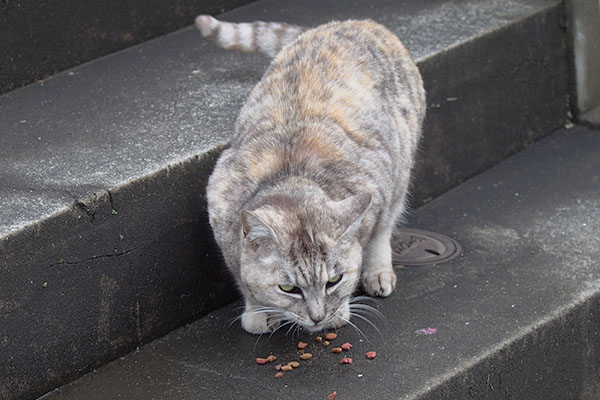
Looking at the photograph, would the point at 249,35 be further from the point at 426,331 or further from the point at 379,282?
the point at 426,331

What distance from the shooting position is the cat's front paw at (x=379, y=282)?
4016 millimetres

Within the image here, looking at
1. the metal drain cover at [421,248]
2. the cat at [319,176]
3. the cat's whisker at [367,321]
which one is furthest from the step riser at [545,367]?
the metal drain cover at [421,248]

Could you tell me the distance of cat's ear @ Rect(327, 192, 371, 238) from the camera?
3.38 meters

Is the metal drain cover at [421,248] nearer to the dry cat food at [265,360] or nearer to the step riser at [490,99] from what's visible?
the step riser at [490,99]

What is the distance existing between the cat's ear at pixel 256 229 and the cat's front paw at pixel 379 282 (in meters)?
0.82

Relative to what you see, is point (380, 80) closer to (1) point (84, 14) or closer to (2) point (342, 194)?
(2) point (342, 194)

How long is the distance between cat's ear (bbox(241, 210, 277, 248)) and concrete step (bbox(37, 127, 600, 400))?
548 mm

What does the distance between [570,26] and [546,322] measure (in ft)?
7.84

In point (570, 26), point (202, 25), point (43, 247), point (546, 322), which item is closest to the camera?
point (43, 247)

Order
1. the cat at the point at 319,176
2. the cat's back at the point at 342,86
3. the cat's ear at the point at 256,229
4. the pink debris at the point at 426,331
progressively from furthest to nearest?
the cat's back at the point at 342,86
the pink debris at the point at 426,331
the cat at the point at 319,176
the cat's ear at the point at 256,229

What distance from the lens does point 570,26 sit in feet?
18.0

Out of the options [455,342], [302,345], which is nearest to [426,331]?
[455,342]

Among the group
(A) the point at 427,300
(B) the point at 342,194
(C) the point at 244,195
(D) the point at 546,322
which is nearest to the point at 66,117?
(C) the point at 244,195

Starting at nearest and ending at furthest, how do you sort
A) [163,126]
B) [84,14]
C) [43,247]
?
[43,247] → [163,126] → [84,14]
